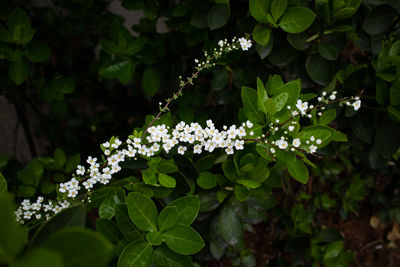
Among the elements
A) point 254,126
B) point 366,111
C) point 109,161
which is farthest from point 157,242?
point 366,111

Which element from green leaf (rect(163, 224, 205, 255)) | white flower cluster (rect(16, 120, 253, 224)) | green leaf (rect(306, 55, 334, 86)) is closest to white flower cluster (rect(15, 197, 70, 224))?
white flower cluster (rect(16, 120, 253, 224))

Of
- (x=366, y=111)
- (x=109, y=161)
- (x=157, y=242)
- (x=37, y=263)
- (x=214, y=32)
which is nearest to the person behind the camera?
(x=37, y=263)

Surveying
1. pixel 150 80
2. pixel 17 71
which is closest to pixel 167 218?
pixel 150 80

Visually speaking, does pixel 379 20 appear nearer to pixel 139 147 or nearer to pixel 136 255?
pixel 139 147

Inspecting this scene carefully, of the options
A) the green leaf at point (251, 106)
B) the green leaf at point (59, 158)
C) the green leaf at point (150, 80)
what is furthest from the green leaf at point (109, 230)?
the green leaf at point (150, 80)

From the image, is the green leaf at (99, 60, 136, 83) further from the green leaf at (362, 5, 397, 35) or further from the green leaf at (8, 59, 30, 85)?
the green leaf at (362, 5, 397, 35)

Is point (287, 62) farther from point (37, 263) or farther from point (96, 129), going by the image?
point (96, 129)

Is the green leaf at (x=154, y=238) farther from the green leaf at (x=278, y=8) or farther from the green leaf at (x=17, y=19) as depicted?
the green leaf at (x=17, y=19)
